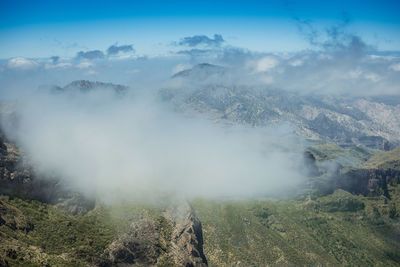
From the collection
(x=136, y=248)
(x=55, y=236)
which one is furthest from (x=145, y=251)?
(x=55, y=236)

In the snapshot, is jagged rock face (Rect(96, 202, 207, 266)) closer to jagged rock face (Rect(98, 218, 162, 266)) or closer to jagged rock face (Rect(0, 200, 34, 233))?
jagged rock face (Rect(98, 218, 162, 266))

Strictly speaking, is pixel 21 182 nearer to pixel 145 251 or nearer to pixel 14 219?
pixel 14 219

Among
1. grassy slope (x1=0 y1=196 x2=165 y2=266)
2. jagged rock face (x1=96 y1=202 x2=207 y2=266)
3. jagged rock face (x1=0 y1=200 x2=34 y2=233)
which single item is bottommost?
jagged rock face (x1=96 y1=202 x2=207 y2=266)

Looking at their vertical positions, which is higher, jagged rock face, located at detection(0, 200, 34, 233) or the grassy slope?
jagged rock face, located at detection(0, 200, 34, 233)

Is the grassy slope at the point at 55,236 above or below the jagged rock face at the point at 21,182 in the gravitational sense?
below

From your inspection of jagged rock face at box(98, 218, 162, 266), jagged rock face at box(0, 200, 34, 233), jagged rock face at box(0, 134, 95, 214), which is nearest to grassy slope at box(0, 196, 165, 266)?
jagged rock face at box(0, 200, 34, 233)

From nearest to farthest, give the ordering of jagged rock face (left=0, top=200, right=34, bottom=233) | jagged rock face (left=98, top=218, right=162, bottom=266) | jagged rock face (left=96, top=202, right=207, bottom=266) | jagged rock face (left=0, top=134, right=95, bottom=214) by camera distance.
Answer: jagged rock face (left=0, top=200, right=34, bottom=233) → jagged rock face (left=98, top=218, right=162, bottom=266) → jagged rock face (left=96, top=202, right=207, bottom=266) → jagged rock face (left=0, top=134, right=95, bottom=214)

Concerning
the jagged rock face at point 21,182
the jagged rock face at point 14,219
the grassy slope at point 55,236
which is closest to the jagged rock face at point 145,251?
the grassy slope at point 55,236

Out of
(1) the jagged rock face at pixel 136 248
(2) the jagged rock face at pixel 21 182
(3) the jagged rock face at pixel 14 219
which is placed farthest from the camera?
(2) the jagged rock face at pixel 21 182

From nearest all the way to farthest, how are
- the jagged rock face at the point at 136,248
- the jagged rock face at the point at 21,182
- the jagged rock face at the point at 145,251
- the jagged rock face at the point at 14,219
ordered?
the jagged rock face at the point at 14,219
the jagged rock face at the point at 136,248
the jagged rock face at the point at 145,251
the jagged rock face at the point at 21,182

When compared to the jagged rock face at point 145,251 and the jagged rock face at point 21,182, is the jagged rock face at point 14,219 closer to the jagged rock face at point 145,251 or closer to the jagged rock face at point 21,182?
the jagged rock face at point 21,182

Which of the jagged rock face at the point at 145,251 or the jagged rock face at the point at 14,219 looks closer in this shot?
the jagged rock face at the point at 14,219
